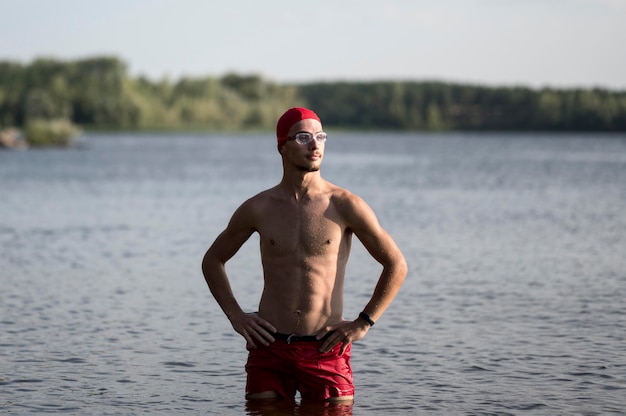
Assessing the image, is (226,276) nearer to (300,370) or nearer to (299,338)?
(299,338)

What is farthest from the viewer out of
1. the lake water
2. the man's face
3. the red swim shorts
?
the lake water

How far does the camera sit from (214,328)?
1314 cm

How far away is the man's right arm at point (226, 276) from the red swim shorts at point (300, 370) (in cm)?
12

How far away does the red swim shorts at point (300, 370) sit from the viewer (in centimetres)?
731

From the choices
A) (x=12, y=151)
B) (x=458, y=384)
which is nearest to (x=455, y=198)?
(x=458, y=384)

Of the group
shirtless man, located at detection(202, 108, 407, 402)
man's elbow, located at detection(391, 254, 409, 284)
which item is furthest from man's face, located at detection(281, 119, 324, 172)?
man's elbow, located at detection(391, 254, 409, 284)

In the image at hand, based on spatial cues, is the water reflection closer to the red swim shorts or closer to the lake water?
the lake water

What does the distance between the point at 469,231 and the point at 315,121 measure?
19891mm

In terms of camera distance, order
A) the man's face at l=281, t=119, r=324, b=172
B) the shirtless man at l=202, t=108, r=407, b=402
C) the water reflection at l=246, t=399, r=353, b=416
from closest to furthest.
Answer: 1. the man's face at l=281, t=119, r=324, b=172
2. the shirtless man at l=202, t=108, r=407, b=402
3. the water reflection at l=246, t=399, r=353, b=416

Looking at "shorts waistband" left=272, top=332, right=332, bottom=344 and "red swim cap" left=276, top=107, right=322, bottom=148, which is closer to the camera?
"red swim cap" left=276, top=107, right=322, bottom=148

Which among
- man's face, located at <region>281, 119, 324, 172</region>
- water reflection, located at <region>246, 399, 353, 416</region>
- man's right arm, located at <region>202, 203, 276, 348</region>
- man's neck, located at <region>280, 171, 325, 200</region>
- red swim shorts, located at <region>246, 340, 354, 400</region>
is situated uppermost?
man's face, located at <region>281, 119, 324, 172</region>

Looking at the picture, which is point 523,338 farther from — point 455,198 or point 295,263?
point 455,198

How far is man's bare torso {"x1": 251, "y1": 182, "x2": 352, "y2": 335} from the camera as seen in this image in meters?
7.25

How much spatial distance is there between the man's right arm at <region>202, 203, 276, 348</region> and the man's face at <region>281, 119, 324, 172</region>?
47 cm
